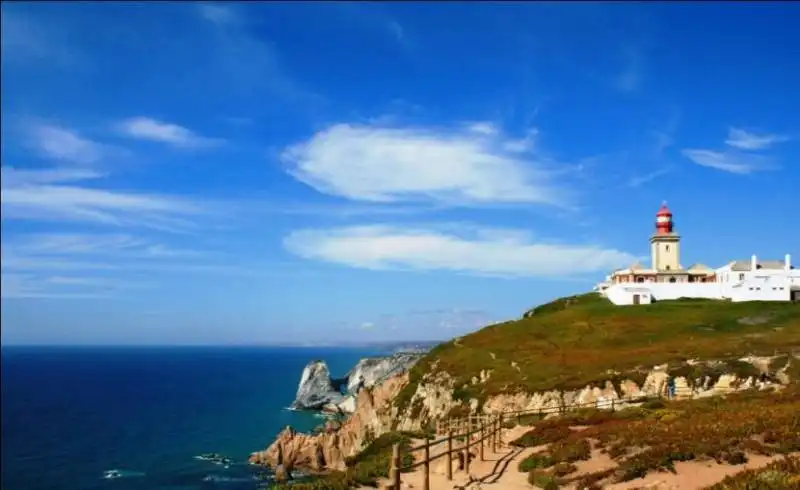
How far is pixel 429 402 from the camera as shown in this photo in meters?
69.2

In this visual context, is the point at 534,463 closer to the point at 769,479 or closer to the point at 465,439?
the point at 465,439

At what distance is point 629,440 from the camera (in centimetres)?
2578

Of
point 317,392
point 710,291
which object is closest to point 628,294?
point 710,291

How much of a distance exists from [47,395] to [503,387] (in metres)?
129

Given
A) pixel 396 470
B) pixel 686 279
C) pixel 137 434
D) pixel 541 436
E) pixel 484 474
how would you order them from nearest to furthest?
pixel 396 470, pixel 484 474, pixel 541 436, pixel 137 434, pixel 686 279

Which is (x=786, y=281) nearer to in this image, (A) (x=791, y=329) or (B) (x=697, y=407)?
(A) (x=791, y=329)

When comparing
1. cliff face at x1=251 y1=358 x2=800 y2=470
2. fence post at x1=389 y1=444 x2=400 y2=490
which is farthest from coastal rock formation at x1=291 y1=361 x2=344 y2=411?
fence post at x1=389 y1=444 x2=400 y2=490

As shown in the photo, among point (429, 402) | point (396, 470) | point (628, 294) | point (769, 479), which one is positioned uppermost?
point (628, 294)

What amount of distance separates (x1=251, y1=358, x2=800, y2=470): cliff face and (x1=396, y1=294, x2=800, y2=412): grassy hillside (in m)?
1.42

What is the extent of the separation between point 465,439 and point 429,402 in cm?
3858

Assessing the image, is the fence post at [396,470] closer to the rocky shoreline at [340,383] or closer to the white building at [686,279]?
the white building at [686,279]

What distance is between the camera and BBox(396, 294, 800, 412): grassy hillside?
58781 millimetres

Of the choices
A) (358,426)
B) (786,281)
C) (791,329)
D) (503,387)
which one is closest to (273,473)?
(358,426)

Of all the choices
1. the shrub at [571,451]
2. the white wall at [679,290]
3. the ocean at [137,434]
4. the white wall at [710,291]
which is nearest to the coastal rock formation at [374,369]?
the ocean at [137,434]
